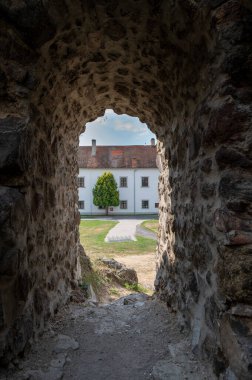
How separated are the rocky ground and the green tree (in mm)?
24486

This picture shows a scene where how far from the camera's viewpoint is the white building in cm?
2891

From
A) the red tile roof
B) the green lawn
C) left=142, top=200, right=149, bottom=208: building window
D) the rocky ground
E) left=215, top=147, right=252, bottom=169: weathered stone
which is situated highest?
the red tile roof

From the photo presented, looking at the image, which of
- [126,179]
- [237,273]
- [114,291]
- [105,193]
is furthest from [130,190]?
[237,273]

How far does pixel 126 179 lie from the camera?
95.9ft

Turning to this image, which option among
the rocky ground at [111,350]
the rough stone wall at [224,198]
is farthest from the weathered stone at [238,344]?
the rocky ground at [111,350]

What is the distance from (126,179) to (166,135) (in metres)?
25.9

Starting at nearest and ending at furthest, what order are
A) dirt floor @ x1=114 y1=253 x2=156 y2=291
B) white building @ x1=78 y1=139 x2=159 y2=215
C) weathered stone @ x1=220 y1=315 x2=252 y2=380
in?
weathered stone @ x1=220 y1=315 x2=252 y2=380 < dirt floor @ x1=114 y1=253 x2=156 y2=291 < white building @ x1=78 y1=139 x2=159 y2=215

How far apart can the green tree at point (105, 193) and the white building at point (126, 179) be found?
101 centimetres

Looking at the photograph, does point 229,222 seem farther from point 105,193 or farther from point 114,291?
point 105,193

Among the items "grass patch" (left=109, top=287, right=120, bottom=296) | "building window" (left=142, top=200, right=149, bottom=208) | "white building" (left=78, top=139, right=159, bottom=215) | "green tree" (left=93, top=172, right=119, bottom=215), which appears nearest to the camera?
"grass patch" (left=109, top=287, right=120, bottom=296)

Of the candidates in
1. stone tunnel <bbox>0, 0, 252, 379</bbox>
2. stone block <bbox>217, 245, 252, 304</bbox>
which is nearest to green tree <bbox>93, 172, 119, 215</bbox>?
stone tunnel <bbox>0, 0, 252, 379</bbox>

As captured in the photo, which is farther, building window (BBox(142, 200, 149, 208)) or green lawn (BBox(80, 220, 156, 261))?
building window (BBox(142, 200, 149, 208))

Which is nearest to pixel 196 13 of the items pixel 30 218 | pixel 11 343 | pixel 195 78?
pixel 195 78

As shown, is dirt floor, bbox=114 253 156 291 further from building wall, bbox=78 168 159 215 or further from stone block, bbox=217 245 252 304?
building wall, bbox=78 168 159 215
